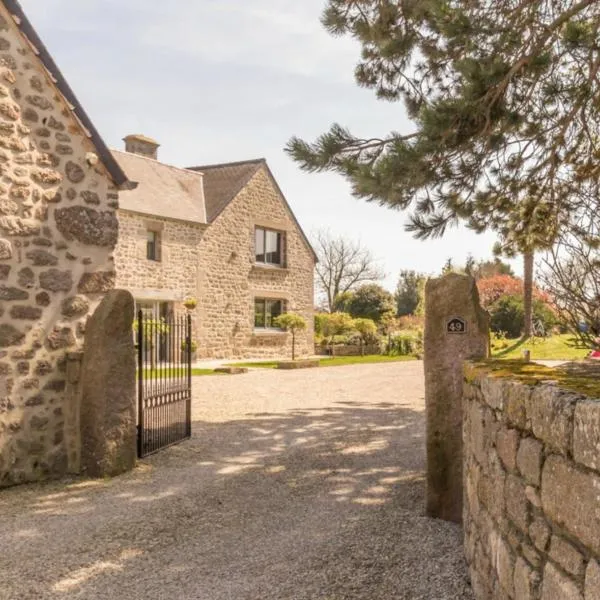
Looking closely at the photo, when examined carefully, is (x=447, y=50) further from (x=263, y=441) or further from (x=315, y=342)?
(x=315, y=342)

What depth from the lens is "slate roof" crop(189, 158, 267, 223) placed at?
23344 millimetres

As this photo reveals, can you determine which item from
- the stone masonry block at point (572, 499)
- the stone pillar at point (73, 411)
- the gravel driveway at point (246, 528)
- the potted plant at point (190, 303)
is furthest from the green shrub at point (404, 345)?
the stone masonry block at point (572, 499)

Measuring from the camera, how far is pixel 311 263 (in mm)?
27094

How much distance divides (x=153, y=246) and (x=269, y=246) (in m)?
5.76

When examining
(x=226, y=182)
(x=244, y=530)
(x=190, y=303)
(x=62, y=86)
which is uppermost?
(x=226, y=182)

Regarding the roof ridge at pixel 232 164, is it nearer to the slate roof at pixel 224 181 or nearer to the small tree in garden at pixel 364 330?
the slate roof at pixel 224 181

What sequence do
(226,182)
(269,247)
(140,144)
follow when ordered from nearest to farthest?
(140,144), (226,182), (269,247)

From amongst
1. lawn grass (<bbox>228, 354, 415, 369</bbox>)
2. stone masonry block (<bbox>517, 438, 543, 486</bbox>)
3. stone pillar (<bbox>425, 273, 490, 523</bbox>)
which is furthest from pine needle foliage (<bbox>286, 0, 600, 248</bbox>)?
lawn grass (<bbox>228, 354, 415, 369</bbox>)

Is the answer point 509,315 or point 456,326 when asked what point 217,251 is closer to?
point 509,315

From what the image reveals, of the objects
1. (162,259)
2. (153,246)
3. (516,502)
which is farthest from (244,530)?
(153,246)

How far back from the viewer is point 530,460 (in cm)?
259

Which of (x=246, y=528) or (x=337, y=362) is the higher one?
(x=337, y=362)

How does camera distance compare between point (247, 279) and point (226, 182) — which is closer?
point (247, 279)

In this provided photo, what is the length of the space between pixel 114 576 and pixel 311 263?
76.0ft
